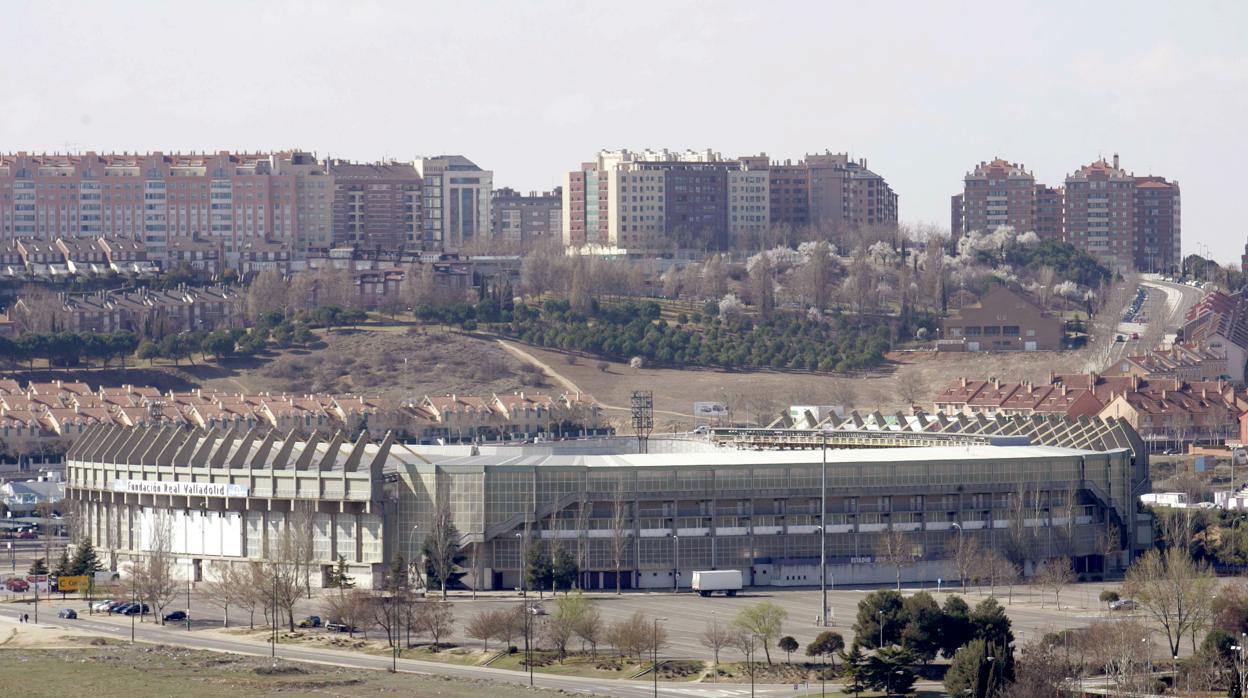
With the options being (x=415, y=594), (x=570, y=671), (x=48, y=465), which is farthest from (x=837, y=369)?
(x=570, y=671)

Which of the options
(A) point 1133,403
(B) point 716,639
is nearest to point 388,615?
(B) point 716,639

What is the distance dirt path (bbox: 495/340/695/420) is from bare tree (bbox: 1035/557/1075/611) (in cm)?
5706

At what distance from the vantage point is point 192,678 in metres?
72.6

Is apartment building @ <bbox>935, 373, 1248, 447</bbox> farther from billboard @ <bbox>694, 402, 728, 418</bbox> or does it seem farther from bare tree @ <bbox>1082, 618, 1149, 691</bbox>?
bare tree @ <bbox>1082, 618, 1149, 691</bbox>

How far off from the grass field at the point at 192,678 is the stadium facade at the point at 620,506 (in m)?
16.9

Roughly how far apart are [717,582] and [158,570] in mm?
18910

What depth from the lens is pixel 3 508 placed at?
11856 centimetres

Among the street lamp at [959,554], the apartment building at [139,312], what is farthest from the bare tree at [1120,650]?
the apartment building at [139,312]

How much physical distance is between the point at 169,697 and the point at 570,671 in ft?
39.0

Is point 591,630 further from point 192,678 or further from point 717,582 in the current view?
point 717,582

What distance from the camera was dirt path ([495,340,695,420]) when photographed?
15525cm

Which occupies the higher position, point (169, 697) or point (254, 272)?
point (254, 272)

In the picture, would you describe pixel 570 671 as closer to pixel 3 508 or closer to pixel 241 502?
pixel 241 502

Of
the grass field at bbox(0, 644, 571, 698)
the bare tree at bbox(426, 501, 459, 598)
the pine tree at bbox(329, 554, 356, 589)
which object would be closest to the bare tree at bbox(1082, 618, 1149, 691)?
the grass field at bbox(0, 644, 571, 698)
